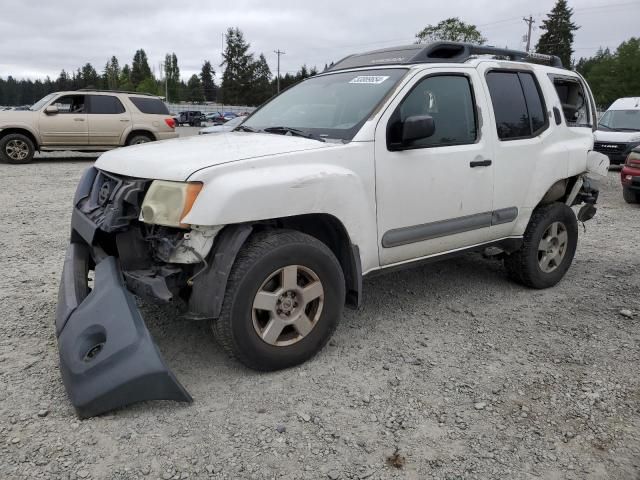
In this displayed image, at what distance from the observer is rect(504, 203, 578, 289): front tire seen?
14.5 ft

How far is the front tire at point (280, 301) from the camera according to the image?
9.17 feet

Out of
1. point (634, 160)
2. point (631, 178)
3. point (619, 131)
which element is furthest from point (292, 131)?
point (619, 131)

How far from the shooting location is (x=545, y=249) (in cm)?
457

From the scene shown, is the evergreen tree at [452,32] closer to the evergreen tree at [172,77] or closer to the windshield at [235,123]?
the windshield at [235,123]

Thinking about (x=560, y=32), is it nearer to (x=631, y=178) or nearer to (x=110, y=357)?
(x=631, y=178)

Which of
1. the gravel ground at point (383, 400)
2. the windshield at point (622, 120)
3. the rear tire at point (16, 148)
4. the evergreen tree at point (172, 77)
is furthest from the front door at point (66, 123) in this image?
the evergreen tree at point (172, 77)

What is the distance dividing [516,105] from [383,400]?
2.67m

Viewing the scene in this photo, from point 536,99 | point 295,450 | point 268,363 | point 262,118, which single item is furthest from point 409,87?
point 295,450

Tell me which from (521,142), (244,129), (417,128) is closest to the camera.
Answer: (417,128)

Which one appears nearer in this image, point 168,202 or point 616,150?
point 168,202

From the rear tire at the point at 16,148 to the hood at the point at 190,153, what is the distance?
10929 mm

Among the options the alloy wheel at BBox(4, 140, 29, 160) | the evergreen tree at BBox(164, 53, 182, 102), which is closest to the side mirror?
the alloy wheel at BBox(4, 140, 29, 160)

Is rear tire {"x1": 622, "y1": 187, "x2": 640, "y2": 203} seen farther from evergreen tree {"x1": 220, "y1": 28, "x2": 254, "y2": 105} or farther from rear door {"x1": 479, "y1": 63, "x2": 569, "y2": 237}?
evergreen tree {"x1": 220, "y1": 28, "x2": 254, "y2": 105}

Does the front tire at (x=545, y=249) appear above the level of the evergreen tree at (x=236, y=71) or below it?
below
